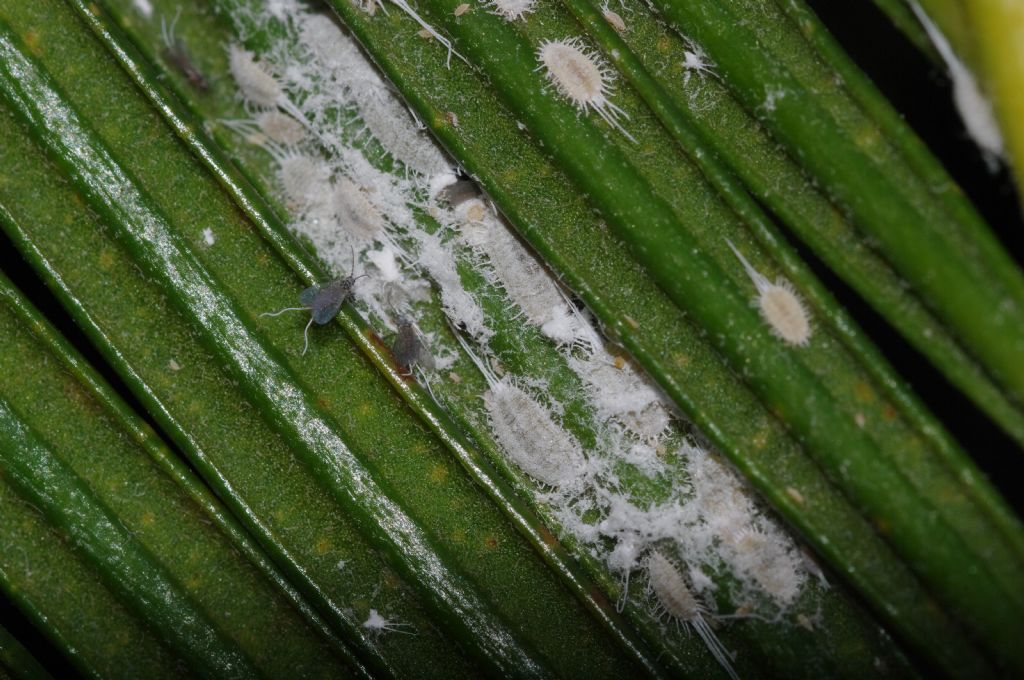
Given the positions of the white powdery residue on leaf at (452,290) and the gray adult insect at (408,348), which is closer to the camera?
the gray adult insect at (408,348)

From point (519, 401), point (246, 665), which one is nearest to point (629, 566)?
point (519, 401)

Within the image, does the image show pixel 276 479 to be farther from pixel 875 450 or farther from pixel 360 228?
pixel 875 450

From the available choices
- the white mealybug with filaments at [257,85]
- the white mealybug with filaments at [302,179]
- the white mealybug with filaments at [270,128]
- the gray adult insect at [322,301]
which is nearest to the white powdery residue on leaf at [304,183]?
the white mealybug with filaments at [302,179]

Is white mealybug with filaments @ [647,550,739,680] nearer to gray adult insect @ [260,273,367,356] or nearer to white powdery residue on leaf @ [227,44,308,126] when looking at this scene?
gray adult insect @ [260,273,367,356]

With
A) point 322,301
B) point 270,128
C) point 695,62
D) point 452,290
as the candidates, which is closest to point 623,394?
point 452,290

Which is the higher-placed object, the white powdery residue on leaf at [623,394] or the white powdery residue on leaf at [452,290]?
the white powdery residue on leaf at [452,290]

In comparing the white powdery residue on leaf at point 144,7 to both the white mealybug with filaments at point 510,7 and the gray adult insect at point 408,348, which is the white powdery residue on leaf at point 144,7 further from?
the gray adult insect at point 408,348

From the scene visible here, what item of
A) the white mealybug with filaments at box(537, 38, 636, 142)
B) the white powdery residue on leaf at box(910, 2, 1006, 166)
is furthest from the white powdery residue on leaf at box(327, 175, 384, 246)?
the white powdery residue on leaf at box(910, 2, 1006, 166)
